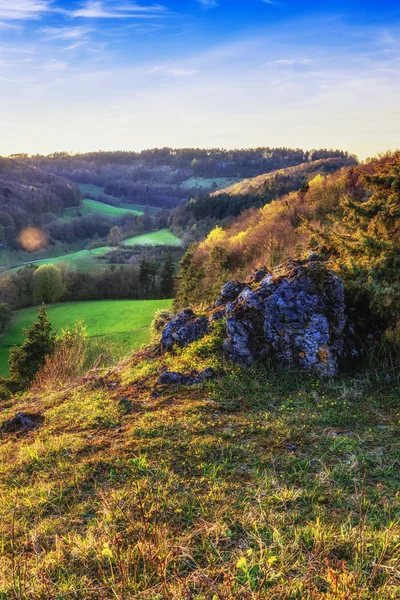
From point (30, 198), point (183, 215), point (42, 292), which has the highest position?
point (30, 198)

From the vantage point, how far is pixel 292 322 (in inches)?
338

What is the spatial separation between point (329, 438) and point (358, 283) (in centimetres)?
496

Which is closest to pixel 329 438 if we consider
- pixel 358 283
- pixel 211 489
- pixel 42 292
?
pixel 211 489

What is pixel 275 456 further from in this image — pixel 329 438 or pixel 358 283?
pixel 358 283

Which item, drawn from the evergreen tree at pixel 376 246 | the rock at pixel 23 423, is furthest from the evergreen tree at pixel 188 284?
the rock at pixel 23 423

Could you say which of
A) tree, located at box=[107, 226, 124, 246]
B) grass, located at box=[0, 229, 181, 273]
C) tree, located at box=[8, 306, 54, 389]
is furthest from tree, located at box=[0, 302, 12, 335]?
tree, located at box=[107, 226, 124, 246]

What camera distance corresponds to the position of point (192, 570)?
3.17 m

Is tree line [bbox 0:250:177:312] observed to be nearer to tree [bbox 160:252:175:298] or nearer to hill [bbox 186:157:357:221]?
tree [bbox 160:252:175:298]

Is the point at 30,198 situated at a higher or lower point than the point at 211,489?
higher

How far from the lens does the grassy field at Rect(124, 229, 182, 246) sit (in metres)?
113

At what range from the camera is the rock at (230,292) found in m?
10.9

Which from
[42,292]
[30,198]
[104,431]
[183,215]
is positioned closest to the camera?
[104,431]

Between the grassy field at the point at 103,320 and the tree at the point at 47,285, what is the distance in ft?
9.42

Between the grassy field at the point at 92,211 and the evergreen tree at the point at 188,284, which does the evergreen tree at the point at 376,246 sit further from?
the grassy field at the point at 92,211
